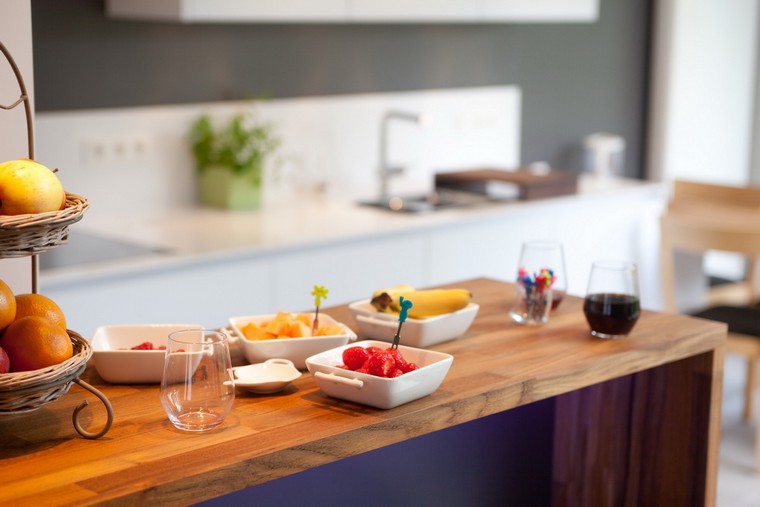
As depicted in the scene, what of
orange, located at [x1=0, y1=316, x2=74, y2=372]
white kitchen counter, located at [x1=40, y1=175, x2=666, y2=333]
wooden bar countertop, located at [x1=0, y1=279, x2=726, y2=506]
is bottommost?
white kitchen counter, located at [x1=40, y1=175, x2=666, y2=333]

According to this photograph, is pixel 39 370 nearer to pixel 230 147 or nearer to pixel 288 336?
pixel 288 336

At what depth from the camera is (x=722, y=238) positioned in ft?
11.5

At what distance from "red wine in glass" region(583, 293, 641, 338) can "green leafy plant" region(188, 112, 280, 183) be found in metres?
2.06

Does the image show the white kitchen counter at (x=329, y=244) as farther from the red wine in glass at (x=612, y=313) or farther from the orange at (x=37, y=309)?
the red wine in glass at (x=612, y=313)

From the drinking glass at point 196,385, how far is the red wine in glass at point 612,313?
78cm

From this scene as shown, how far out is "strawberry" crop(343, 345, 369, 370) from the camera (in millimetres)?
1602

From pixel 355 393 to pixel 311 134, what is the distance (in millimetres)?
2698

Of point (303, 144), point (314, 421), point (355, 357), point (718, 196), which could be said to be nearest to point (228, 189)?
point (303, 144)

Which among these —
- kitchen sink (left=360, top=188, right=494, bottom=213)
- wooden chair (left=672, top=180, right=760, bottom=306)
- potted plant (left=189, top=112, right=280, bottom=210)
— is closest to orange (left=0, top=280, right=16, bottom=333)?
potted plant (left=189, top=112, right=280, bottom=210)

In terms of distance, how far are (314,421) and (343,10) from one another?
2.53 metres

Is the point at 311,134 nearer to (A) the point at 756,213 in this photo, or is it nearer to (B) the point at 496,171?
(B) the point at 496,171

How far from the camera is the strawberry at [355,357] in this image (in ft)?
5.26

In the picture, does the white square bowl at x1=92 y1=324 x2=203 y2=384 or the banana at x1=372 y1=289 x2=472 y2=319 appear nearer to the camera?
the white square bowl at x1=92 y1=324 x2=203 y2=384

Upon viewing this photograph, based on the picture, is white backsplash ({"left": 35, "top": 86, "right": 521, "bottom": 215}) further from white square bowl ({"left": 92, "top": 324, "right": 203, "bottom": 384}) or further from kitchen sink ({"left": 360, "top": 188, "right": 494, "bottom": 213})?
white square bowl ({"left": 92, "top": 324, "right": 203, "bottom": 384})
